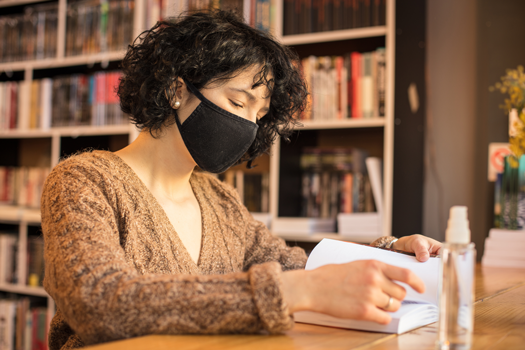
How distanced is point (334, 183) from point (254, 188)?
Result: 0.39m

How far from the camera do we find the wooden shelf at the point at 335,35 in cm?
197

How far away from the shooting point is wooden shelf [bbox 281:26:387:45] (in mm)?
1972

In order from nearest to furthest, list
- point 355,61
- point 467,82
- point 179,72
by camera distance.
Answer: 1. point 179,72
2. point 467,82
3. point 355,61

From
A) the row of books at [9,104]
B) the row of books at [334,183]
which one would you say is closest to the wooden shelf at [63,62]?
the row of books at [9,104]

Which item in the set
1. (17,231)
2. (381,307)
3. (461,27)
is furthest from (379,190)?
(17,231)

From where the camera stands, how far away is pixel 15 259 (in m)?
2.62

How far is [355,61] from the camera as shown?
2049 millimetres

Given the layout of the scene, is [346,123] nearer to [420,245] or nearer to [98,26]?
[420,245]

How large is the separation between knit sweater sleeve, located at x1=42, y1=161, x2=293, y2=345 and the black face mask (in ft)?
1.51

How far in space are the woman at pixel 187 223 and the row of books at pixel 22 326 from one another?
1667 mm

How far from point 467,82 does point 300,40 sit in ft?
2.37

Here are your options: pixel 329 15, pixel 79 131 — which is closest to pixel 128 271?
pixel 329 15

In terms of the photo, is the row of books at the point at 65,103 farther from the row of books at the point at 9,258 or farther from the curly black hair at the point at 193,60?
the curly black hair at the point at 193,60

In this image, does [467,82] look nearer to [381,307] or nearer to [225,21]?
[225,21]
